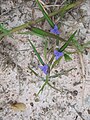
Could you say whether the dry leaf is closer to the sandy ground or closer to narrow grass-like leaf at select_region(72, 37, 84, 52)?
the sandy ground

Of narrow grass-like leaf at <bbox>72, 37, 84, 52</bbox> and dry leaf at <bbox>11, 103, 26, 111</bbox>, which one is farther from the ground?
narrow grass-like leaf at <bbox>72, 37, 84, 52</bbox>

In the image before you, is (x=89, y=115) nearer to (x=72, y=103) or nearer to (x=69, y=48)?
(x=72, y=103)

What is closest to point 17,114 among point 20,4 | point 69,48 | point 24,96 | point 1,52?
point 24,96

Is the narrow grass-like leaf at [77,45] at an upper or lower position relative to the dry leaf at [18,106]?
upper

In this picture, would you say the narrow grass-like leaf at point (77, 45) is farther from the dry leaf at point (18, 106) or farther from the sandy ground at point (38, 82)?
the dry leaf at point (18, 106)

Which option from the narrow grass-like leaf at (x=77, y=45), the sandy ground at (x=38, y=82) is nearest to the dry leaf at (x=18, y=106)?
the sandy ground at (x=38, y=82)

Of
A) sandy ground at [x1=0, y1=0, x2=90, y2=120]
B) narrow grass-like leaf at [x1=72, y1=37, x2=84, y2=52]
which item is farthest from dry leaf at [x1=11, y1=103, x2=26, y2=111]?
narrow grass-like leaf at [x1=72, y1=37, x2=84, y2=52]

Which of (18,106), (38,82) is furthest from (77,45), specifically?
(18,106)

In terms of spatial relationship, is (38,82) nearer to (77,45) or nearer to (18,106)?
(18,106)
